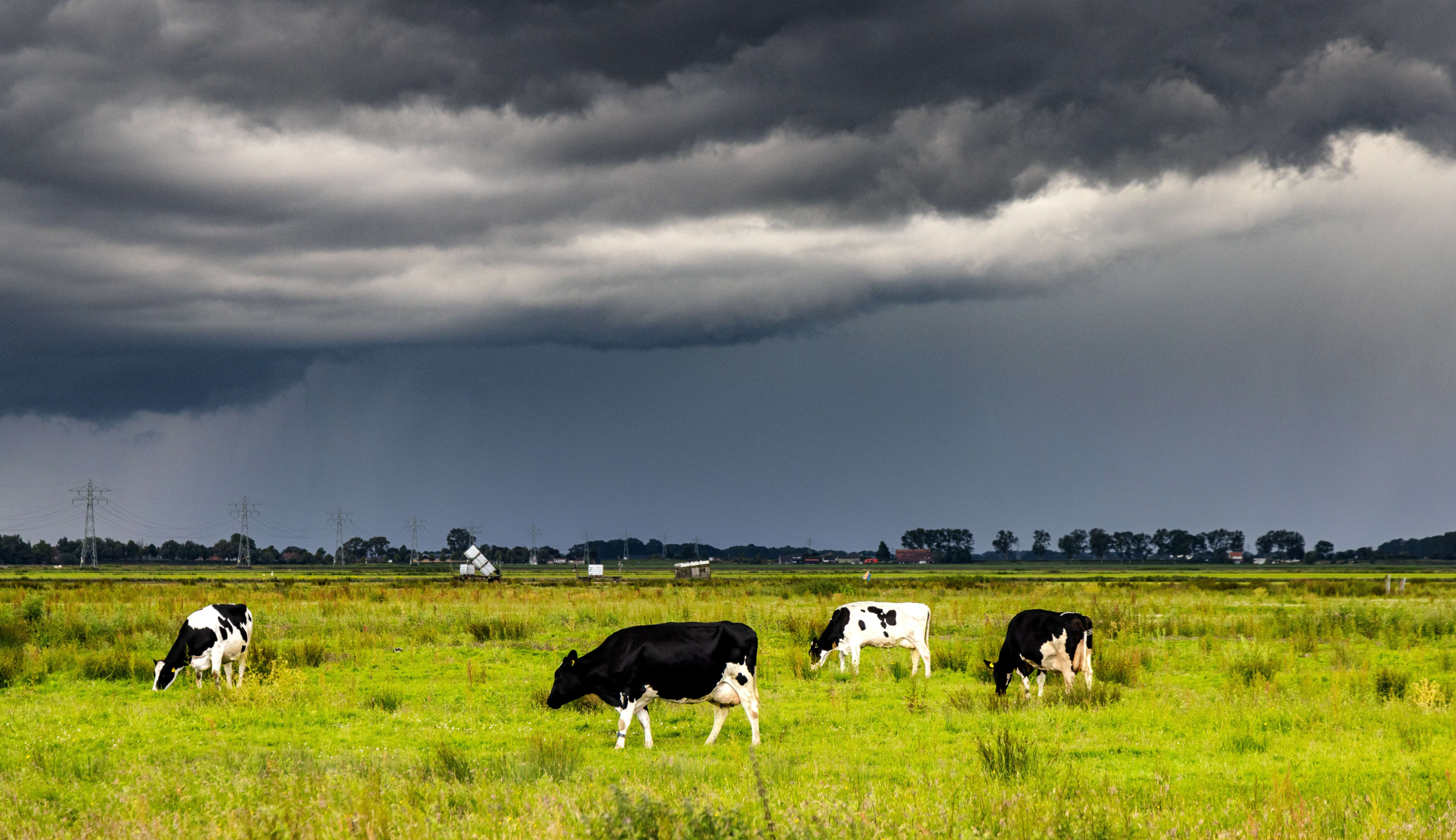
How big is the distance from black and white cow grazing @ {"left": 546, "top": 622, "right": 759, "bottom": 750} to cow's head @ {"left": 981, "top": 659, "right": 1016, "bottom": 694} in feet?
21.6

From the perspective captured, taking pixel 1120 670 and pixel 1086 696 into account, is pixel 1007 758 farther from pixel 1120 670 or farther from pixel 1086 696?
pixel 1120 670

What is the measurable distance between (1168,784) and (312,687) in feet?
51.8

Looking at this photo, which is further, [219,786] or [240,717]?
[240,717]

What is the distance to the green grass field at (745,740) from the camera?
906 centimetres

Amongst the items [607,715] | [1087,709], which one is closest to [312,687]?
[607,715]

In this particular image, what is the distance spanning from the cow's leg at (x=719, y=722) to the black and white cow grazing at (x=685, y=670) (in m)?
0.01

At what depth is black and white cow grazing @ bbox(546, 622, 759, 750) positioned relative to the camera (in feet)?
48.0

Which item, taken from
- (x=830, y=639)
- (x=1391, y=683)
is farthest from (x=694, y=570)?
(x=1391, y=683)

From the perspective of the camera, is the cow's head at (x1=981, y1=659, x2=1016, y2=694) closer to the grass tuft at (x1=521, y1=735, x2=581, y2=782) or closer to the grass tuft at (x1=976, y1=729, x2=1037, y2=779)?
the grass tuft at (x1=976, y1=729, x2=1037, y2=779)

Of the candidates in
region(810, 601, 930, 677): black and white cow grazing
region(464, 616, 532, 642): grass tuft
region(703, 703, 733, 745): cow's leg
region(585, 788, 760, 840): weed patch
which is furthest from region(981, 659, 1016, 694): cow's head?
region(464, 616, 532, 642): grass tuft

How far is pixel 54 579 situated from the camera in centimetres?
9712

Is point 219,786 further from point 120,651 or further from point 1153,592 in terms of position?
point 1153,592

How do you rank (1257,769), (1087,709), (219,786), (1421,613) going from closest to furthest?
(219,786) → (1257,769) → (1087,709) → (1421,613)

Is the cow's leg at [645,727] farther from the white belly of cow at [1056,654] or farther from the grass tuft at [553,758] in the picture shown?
the white belly of cow at [1056,654]
